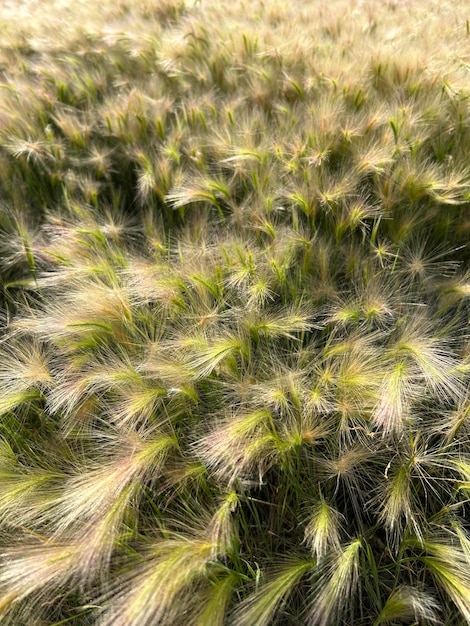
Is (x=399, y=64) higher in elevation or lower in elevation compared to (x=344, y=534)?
higher

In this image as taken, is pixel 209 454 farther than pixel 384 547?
No

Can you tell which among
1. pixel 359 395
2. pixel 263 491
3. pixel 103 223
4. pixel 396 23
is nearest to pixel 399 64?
pixel 396 23

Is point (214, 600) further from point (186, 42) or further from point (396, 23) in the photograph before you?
point (396, 23)

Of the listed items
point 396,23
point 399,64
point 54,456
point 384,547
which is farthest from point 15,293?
point 396,23

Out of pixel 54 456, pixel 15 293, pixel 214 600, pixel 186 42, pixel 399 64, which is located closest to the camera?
pixel 214 600

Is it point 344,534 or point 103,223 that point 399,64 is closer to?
point 103,223

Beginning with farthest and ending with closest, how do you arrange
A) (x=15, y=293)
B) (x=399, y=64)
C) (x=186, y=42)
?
(x=186, y=42) → (x=399, y=64) → (x=15, y=293)

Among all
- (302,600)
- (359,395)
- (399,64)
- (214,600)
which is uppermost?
(399,64)
